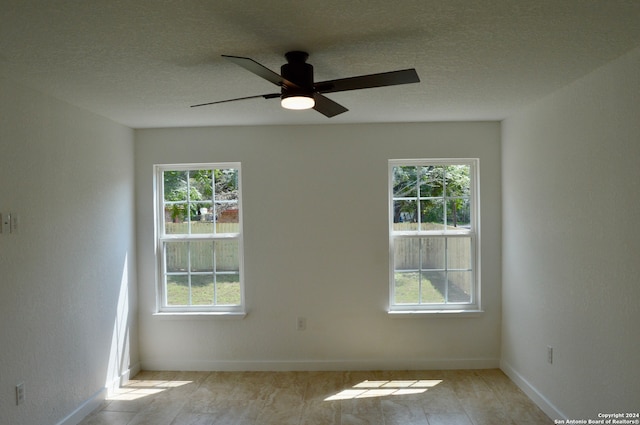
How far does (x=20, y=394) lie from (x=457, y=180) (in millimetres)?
3801

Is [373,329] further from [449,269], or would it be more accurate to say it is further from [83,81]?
[83,81]

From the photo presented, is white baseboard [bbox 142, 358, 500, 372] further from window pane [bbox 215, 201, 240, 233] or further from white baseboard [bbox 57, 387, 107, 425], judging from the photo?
window pane [bbox 215, 201, 240, 233]

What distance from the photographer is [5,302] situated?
2432 millimetres

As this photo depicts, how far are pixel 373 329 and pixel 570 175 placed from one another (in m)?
2.18

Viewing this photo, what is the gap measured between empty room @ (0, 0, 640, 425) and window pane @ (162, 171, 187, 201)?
0.05 feet

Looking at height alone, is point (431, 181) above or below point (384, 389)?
above

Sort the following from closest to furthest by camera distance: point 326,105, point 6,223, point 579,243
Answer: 1. point 326,105
2. point 6,223
3. point 579,243

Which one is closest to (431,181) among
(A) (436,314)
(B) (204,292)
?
(A) (436,314)

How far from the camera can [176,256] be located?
13.6 feet

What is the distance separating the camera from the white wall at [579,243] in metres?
2.25

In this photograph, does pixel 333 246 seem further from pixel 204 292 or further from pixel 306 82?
pixel 306 82

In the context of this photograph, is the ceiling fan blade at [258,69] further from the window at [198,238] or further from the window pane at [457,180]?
the window pane at [457,180]

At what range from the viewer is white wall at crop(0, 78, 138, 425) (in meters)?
2.49

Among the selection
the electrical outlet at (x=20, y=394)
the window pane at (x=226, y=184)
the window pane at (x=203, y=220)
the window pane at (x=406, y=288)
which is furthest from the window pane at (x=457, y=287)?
the electrical outlet at (x=20, y=394)
